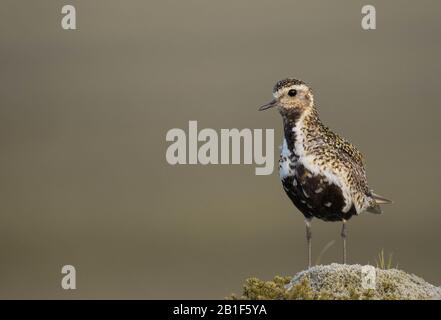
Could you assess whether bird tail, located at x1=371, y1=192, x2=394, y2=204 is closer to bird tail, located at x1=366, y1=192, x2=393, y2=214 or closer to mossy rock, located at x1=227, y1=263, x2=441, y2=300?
bird tail, located at x1=366, y1=192, x2=393, y2=214

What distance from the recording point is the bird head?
35.5 ft

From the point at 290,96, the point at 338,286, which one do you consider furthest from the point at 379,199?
the point at 338,286

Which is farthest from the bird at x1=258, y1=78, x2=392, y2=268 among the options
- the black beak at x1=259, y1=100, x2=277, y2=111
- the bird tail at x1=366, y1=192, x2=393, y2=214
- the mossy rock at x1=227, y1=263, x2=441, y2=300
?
the mossy rock at x1=227, y1=263, x2=441, y2=300

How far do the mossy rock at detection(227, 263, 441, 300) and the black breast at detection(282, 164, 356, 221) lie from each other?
43.8 inches

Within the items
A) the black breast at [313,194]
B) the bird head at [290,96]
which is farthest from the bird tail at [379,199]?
the bird head at [290,96]

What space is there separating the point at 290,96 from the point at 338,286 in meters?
2.73

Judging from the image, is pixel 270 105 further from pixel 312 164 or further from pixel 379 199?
pixel 379 199

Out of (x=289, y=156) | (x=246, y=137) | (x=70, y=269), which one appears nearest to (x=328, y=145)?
(x=289, y=156)

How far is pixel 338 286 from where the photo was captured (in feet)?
30.0

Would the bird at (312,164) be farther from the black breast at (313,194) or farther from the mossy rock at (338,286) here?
the mossy rock at (338,286)

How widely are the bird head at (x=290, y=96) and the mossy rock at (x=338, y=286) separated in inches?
85.9
